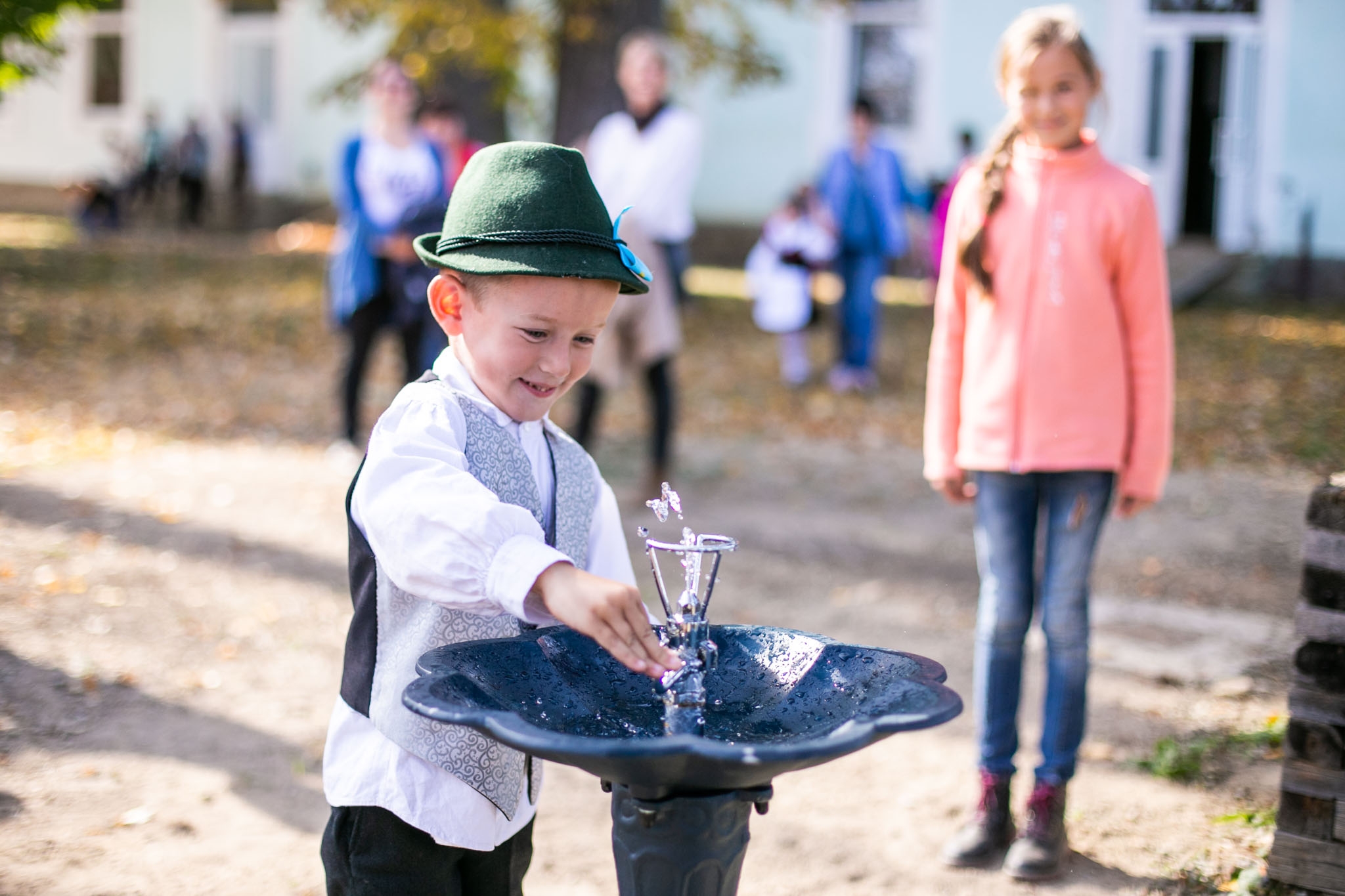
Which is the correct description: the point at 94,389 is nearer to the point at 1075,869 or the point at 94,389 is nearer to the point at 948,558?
the point at 948,558

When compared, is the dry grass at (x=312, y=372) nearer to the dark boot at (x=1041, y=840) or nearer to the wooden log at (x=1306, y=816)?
the dark boot at (x=1041, y=840)

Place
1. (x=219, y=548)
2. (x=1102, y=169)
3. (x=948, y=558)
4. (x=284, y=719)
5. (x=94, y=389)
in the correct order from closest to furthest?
(x=1102, y=169) < (x=284, y=719) < (x=219, y=548) < (x=948, y=558) < (x=94, y=389)

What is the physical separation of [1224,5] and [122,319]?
1426 cm

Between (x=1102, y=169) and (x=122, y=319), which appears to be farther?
(x=122, y=319)

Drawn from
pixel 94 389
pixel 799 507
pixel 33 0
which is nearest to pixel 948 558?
pixel 799 507

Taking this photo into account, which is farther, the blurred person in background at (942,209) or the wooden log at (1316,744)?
the blurred person in background at (942,209)

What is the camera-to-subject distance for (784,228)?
11273 mm

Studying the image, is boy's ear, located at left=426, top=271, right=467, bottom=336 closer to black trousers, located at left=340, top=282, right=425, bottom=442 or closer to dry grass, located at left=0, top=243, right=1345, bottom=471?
black trousers, located at left=340, top=282, right=425, bottom=442

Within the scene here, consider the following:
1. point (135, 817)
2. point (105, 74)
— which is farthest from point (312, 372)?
point (105, 74)

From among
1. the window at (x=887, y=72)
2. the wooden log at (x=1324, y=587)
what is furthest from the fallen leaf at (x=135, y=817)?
the window at (x=887, y=72)

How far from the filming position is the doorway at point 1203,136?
18984mm

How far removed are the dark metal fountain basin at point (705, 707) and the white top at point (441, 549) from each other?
106mm

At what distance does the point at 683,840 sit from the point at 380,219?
5937 mm

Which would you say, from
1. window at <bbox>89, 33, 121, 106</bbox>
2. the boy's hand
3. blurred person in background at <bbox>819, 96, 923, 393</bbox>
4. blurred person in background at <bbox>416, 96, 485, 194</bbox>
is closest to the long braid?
the boy's hand
